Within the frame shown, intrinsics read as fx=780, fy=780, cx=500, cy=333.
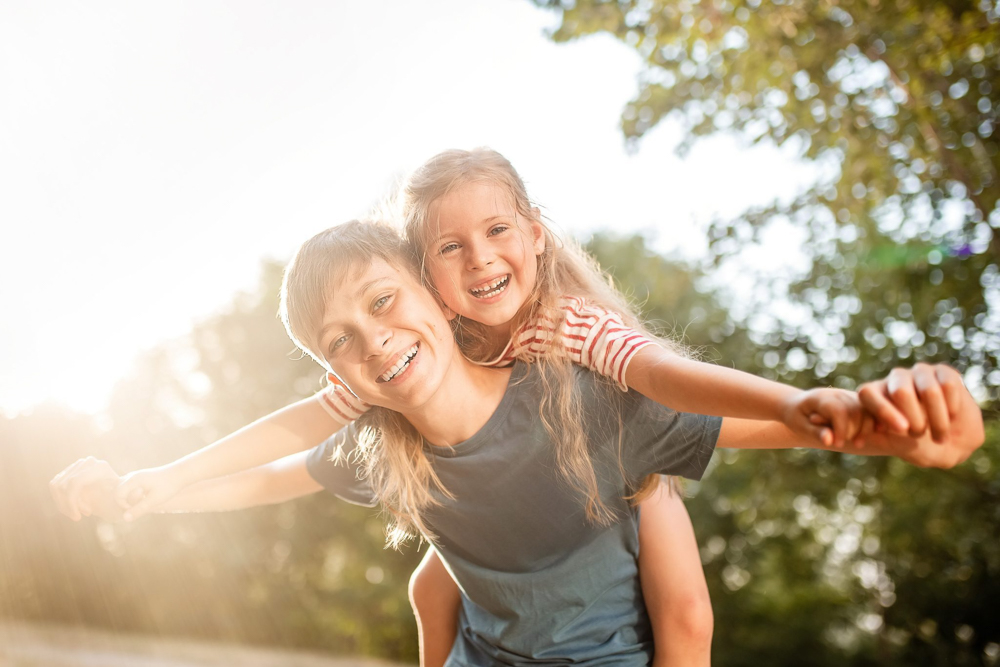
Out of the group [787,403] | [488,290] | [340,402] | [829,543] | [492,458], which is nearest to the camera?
[787,403]

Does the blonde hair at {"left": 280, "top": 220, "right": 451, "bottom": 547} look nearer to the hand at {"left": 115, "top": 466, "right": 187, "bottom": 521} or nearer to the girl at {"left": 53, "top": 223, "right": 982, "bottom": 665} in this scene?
the girl at {"left": 53, "top": 223, "right": 982, "bottom": 665}

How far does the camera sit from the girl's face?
6.10 ft

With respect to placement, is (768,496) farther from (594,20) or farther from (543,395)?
(543,395)

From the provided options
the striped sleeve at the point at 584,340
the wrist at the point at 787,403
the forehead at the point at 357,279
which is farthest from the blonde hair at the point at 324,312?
the wrist at the point at 787,403

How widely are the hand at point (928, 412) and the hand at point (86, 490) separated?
160cm

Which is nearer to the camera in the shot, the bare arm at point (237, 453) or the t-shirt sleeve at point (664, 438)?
the t-shirt sleeve at point (664, 438)

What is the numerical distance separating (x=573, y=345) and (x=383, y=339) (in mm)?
419

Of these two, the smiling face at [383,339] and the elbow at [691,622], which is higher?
the smiling face at [383,339]

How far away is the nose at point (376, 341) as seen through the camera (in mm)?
1692

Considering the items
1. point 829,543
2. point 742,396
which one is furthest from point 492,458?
point 829,543

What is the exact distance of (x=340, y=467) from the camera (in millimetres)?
2121

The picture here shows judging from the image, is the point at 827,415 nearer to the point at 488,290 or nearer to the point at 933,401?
the point at 933,401

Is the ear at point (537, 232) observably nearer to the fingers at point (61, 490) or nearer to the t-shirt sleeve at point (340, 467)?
the t-shirt sleeve at point (340, 467)

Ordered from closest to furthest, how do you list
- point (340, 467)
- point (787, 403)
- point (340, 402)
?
point (787, 403) → point (340, 402) → point (340, 467)
